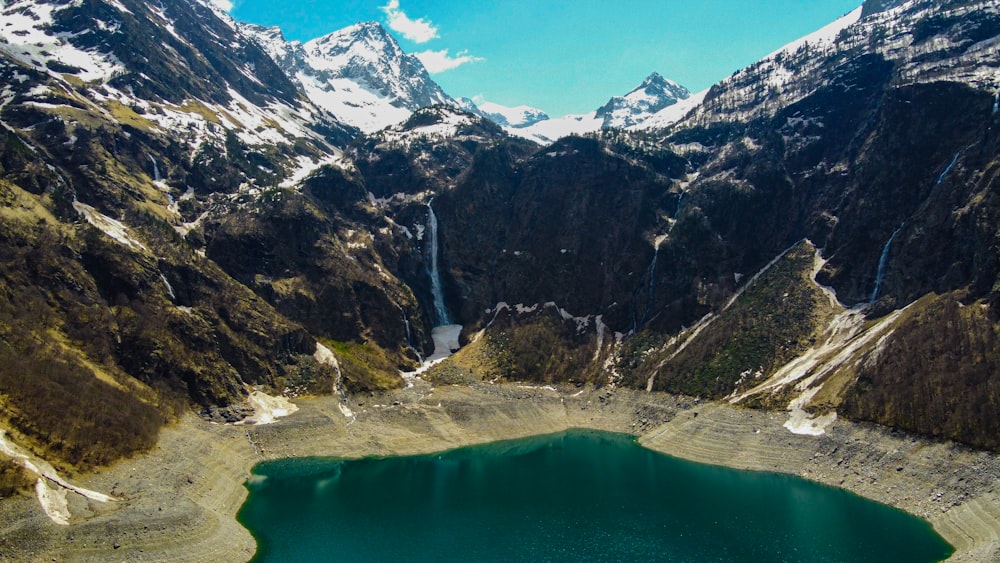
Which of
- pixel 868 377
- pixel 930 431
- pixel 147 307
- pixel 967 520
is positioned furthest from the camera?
pixel 147 307

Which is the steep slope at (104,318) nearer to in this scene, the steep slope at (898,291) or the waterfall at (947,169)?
the steep slope at (898,291)

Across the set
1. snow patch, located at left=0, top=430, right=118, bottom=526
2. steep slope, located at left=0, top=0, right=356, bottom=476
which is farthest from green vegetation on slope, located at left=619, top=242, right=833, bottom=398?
snow patch, located at left=0, top=430, right=118, bottom=526

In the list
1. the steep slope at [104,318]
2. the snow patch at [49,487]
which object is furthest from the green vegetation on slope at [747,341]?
the snow patch at [49,487]

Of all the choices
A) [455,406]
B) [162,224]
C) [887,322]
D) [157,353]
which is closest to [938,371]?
[887,322]

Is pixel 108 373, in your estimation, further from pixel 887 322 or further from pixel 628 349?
pixel 887 322

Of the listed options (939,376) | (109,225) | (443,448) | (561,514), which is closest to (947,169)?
(939,376)

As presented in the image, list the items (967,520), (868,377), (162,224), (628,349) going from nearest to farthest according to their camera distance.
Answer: (967,520) < (868,377) < (162,224) < (628,349)

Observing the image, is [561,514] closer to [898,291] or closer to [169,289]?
[898,291]
